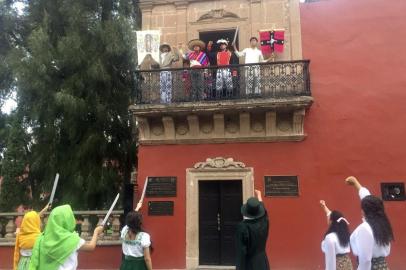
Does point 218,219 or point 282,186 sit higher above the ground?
point 282,186

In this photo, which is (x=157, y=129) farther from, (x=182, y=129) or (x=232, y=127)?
(x=232, y=127)

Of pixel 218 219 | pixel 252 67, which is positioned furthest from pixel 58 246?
pixel 252 67

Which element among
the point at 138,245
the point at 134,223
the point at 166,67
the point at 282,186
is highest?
the point at 166,67

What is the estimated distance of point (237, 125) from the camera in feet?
32.2

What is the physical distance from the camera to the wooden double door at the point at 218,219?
373 inches

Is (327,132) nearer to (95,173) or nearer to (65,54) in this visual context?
(95,173)

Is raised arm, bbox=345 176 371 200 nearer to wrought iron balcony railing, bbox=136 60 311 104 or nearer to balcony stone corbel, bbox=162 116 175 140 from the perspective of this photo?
wrought iron balcony railing, bbox=136 60 311 104

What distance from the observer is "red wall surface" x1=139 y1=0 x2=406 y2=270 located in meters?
9.18

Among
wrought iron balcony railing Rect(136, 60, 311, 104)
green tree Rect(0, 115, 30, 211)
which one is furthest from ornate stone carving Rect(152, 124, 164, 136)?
green tree Rect(0, 115, 30, 211)

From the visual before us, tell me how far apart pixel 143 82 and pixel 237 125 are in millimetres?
2488

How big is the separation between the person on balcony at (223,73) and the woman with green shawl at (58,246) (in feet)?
20.7

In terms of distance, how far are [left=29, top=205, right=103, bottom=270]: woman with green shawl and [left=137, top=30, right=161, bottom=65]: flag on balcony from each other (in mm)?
6862

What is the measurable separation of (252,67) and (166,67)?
2122 millimetres

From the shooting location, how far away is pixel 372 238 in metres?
3.92
